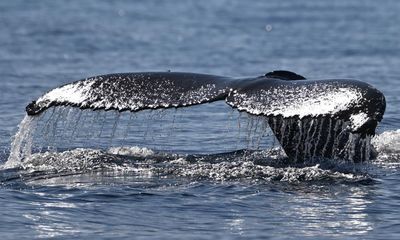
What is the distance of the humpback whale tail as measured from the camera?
22.8 feet

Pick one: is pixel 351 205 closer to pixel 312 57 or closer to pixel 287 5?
pixel 312 57

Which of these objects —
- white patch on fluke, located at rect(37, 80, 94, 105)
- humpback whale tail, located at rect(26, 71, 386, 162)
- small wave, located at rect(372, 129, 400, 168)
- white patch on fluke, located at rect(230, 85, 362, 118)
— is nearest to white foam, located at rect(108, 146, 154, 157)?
humpback whale tail, located at rect(26, 71, 386, 162)

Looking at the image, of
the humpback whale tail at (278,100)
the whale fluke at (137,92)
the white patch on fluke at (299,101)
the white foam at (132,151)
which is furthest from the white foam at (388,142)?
the white patch on fluke at (299,101)

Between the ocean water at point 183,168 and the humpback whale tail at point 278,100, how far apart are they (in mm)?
199

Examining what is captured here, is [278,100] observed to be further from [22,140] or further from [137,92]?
[22,140]

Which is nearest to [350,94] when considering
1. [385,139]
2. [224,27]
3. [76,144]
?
[385,139]

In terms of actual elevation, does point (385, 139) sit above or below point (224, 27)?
below

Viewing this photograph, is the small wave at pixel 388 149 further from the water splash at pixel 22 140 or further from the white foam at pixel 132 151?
the water splash at pixel 22 140

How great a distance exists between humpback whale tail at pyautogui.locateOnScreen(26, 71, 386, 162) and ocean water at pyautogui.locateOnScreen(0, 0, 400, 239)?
0.65 ft

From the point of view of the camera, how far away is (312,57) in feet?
68.8

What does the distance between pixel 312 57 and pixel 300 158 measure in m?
12.5

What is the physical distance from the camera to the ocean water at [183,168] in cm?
720

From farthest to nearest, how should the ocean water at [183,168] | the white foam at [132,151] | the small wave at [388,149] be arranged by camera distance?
the white foam at [132,151] → the small wave at [388,149] → the ocean water at [183,168]

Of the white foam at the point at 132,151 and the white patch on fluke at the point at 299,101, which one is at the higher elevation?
the white patch on fluke at the point at 299,101
